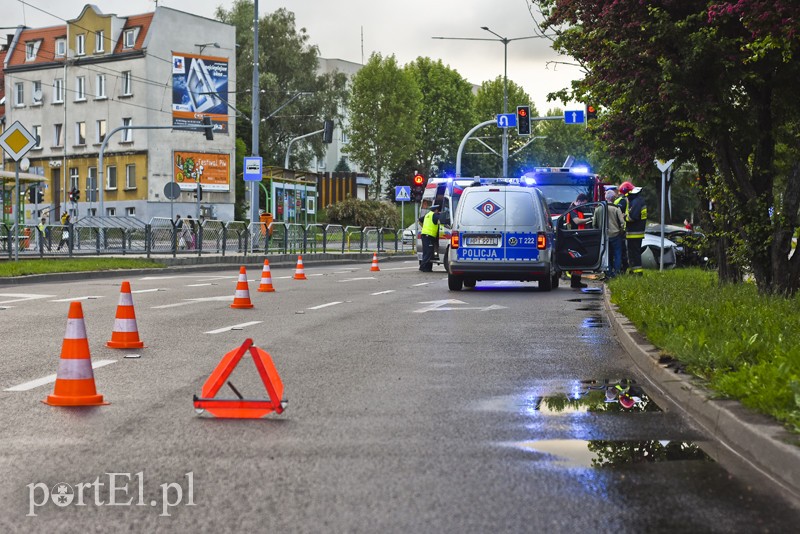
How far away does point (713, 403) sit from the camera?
700 centimetres

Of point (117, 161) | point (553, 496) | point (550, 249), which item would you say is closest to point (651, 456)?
point (553, 496)

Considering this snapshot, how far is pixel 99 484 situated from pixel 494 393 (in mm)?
3549

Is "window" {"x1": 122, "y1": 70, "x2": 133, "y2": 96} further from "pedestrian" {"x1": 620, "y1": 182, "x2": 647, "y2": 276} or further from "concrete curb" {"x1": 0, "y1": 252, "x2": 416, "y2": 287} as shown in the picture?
"pedestrian" {"x1": 620, "y1": 182, "x2": 647, "y2": 276}

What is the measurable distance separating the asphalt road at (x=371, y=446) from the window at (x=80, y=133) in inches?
2596

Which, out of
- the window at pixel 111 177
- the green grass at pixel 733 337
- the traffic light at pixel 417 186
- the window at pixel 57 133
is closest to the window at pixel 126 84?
the window at pixel 111 177

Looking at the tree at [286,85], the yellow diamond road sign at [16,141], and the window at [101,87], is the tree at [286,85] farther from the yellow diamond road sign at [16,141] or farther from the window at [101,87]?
the yellow diamond road sign at [16,141]

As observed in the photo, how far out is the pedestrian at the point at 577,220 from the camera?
2375 centimetres

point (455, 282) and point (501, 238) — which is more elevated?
point (501, 238)

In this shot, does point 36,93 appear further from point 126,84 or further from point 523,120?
point 523,120

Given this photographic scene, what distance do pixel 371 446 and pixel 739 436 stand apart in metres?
1.89

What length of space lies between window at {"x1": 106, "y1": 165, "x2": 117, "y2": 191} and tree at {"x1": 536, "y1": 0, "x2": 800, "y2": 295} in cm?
6043

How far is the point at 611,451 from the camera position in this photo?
6188 millimetres

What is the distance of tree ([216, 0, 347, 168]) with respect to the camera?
3511 inches
